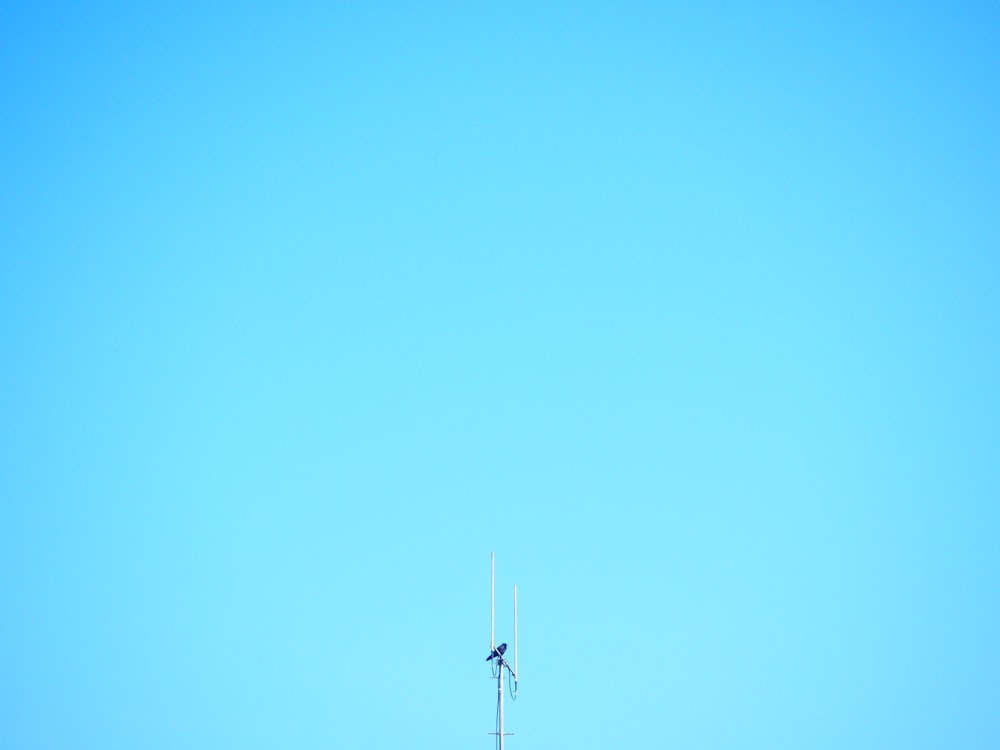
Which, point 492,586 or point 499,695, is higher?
point 492,586

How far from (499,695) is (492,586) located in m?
2.29

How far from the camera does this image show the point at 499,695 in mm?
28469

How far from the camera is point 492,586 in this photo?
29.6 m
